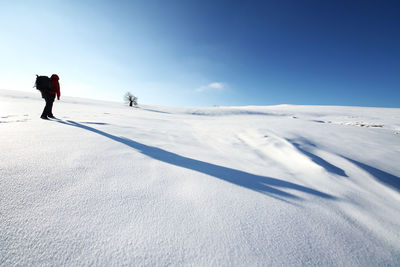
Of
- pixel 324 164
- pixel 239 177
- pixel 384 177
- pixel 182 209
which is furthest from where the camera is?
pixel 324 164

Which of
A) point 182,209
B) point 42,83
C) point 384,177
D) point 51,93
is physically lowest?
point 182,209

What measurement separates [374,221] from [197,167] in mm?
1850

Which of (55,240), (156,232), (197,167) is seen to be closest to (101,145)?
(197,167)

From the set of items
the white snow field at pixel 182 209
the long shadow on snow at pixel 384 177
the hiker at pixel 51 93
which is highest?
the hiker at pixel 51 93

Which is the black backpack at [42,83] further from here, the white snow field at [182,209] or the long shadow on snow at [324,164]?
the long shadow on snow at [324,164]

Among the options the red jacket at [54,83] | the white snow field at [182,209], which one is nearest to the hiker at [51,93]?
the red jacket at [54,83]

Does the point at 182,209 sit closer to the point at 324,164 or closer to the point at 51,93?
the point at 324,164

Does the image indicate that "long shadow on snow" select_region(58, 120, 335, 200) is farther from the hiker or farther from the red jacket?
the red jacket

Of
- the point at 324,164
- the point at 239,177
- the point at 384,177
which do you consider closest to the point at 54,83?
the point at 239,177

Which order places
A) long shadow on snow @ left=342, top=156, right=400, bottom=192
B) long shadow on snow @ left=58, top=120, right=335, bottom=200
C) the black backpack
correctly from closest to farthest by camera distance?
long shadow on snow @ left=58, top=120, right=335, bottom=200 → long shadow on snow @ left=342, top=156, right=400, bottom=192 → the black backpack

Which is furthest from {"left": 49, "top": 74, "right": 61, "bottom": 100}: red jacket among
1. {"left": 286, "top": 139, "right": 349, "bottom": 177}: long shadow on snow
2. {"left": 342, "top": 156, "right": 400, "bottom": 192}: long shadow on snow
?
{"left": 342, "top": 156, "right": 400, "bottom": 192}: long shadow on snow

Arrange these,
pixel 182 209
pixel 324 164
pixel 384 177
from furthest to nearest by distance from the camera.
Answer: pixel 324 164 → pixel 384 177 → pixel 182 209

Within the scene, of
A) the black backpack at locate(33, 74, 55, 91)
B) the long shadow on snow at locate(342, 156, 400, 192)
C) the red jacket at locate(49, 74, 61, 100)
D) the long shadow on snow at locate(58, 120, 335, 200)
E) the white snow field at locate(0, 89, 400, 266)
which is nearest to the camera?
the white snow field at locate(0, 89, 400, 266)

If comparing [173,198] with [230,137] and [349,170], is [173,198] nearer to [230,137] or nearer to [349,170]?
[349,170]
